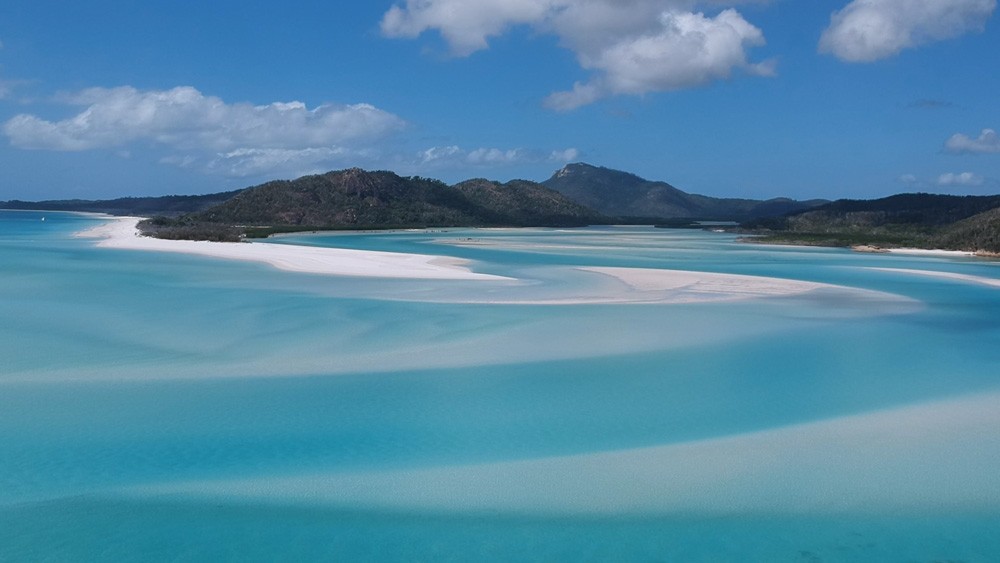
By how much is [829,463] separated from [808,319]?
9.13 meters

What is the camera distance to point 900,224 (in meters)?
54.9

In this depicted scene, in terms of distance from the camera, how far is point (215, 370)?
10.2 metres

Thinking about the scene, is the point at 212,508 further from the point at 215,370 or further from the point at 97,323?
the point at 97,323

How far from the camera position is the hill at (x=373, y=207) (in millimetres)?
66438

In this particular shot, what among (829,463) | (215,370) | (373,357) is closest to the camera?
(829,463)

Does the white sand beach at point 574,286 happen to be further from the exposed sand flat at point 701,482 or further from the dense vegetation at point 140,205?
the dense vegetation at point 140,205

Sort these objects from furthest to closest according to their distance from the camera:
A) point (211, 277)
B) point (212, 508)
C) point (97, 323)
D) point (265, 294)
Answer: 1. point (211, 277)
2. point (265, 294)
3. point (97, 323)
4. point (212, 508)

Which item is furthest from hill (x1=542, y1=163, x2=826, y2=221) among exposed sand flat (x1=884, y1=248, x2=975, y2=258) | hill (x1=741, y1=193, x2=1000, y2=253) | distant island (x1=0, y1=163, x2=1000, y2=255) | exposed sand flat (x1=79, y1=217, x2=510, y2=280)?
exposed sand flat (x1=79, y1=217, x2=510, y2=280)

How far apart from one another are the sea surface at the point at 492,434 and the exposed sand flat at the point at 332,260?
7.56 m

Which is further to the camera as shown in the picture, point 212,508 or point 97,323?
point 97,323

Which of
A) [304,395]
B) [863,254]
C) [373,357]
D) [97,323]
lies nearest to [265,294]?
[97,323]

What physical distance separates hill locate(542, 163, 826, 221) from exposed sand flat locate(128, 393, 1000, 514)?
143 meters

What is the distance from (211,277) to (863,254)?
3132 cm

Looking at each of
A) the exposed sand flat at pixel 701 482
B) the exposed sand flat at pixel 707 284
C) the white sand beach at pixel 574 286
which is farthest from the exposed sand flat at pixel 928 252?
the exposed sand flat at pixel 701 482
